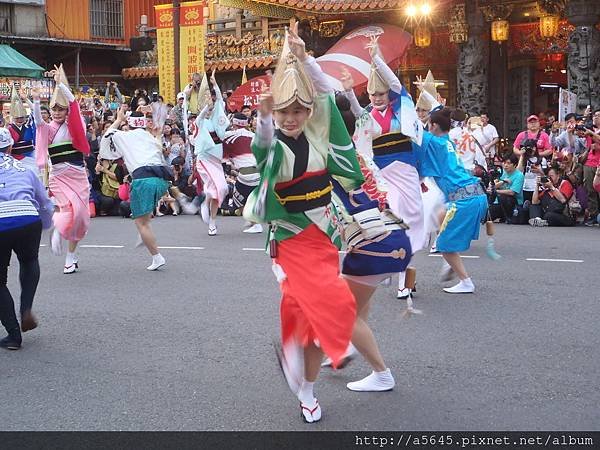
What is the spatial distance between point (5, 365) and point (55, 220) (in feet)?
11.2

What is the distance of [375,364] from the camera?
14.7 ft

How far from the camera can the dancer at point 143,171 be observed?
28.1 feet

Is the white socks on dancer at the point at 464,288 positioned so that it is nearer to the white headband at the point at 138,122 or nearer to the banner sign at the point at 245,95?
the white headband at the point at 138,122

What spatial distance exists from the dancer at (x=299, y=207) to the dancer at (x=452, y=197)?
2.57m

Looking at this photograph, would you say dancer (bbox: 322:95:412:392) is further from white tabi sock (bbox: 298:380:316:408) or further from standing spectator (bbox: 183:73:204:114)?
standing spectator (bbox: 183:73:204:114)

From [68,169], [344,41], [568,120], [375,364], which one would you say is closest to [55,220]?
[68,169]

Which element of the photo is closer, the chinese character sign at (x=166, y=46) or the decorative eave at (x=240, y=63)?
the decorative eave at (x=240, y=63)

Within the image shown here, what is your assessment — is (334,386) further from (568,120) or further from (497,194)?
(568,120)

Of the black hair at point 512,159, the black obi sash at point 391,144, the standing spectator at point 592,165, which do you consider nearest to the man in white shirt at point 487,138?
the black hair at point 512,159

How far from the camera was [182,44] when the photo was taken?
2055 centimetres

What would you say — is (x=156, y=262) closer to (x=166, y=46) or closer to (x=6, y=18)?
(x=166, y=46)

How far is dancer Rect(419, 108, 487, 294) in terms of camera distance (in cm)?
664

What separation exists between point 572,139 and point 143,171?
7.36 m

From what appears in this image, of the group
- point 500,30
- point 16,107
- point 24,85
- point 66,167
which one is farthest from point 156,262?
point 24,85
